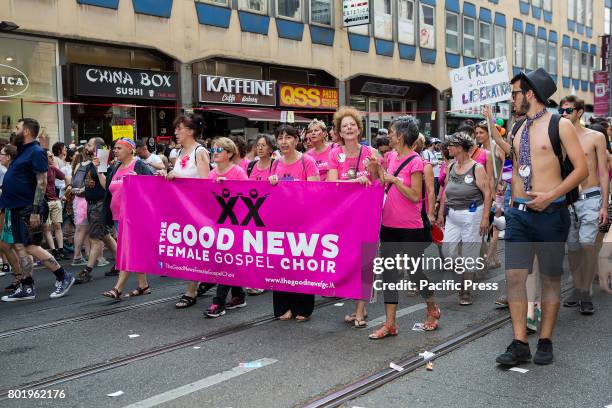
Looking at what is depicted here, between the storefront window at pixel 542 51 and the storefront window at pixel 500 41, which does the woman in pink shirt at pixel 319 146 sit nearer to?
the storefront window at pixel 500 41

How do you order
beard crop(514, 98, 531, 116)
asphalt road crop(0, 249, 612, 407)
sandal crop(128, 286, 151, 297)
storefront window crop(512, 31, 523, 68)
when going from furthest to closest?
storefront window crop(512, 31, 523, 68) < sandal crop(128, 286, 151, 297) < beard crop(514, 98, 531, 116) < asphalt road crop(0, 249, 612, 407)

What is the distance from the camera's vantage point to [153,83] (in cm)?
1812

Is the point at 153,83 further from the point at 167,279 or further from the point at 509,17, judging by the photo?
the point at 509,17

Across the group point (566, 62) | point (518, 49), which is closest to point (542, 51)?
point (518, 49)

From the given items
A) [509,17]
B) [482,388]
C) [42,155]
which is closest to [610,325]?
[482,388]

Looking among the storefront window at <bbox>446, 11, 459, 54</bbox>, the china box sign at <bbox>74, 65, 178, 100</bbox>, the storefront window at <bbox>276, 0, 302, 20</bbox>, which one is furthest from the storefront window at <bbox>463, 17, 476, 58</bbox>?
the china box sign at <bbox>74, 65, 178, 100</bbox>

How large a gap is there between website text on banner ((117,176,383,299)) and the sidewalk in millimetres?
1153

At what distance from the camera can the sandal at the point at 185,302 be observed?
682 centimetres

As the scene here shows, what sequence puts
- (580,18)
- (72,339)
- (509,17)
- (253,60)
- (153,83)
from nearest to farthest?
(72,339), (153,83), (253,60), (509,17), (580,18)

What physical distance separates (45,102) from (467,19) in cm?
2321

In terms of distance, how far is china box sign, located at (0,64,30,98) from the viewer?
1527 centimetres

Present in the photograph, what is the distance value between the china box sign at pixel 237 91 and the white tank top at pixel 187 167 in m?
12.9

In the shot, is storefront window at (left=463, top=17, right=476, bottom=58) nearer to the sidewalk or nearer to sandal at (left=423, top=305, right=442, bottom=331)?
sandal at (left=423, top=305, right=442, bottom=331)

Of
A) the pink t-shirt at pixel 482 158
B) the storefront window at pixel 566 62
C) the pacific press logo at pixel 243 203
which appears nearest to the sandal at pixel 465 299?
the pink t-shirt at pixel 482 158
